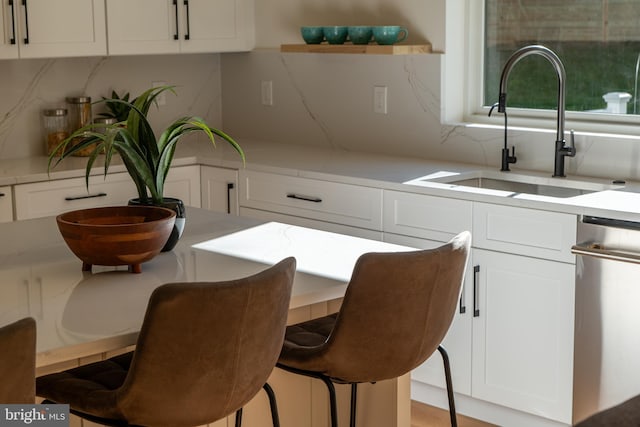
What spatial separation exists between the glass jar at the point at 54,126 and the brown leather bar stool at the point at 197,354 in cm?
259

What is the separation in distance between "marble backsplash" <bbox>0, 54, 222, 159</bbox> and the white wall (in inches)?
4.8

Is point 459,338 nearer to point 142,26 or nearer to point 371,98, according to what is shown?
point 371,98

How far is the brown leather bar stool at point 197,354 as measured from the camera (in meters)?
1.93

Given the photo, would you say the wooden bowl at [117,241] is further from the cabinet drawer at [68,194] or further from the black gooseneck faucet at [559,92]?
the black gooseneck faucet at [559,92]

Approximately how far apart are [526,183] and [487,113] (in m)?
0.54

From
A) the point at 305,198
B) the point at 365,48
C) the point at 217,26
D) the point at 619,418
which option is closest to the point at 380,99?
the point at 365,48

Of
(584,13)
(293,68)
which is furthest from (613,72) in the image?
(293,68)

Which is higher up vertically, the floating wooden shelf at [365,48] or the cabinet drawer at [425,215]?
the floating wooden shelf at [365,48]

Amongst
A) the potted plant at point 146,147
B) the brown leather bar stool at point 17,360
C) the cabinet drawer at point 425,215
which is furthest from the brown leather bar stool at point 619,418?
the cabinet drawer at point 425,215

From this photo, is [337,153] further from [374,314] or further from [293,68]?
[374,314]

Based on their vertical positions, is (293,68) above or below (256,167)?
above

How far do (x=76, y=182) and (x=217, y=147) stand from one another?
2.88ft

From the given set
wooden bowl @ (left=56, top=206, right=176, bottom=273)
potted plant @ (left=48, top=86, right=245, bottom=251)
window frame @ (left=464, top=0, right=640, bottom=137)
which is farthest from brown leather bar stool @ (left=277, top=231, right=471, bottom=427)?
window frame @ (left=464, top=0, right=640, bottom=137)

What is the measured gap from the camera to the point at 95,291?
2.29m
